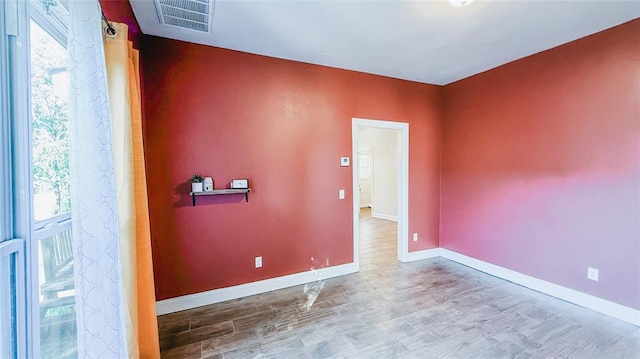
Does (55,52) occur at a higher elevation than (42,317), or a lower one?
higher

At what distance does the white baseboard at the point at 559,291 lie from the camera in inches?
91.3

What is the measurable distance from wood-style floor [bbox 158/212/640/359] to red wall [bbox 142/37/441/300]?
46 cm

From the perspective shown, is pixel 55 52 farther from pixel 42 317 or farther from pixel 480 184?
pixel 480 184

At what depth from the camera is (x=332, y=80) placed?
10.8 feet

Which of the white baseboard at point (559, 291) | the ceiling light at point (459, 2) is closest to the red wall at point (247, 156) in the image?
the ceiling light at point (459, 2)

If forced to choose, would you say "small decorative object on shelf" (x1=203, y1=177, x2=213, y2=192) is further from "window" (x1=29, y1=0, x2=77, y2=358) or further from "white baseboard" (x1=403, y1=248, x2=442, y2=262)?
"white baseboard" (x1=403, y1=248, x2=442, y2=262)

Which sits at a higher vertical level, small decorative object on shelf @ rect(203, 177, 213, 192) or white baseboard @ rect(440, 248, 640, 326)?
small decorative object on shelf @ rect(203, 177, 213, 192)

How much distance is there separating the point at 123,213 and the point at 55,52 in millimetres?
839

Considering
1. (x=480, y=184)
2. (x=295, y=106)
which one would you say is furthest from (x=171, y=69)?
(x=480, y=184)

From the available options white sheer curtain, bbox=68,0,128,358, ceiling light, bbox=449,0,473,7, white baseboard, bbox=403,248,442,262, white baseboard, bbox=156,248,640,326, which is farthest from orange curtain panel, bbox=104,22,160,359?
white baseboard, bbox=403,248,442,262

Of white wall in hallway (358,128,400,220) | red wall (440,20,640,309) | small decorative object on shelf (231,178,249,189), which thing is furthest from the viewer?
white wall in hallway (358,128,400,220)

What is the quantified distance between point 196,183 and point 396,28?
2.46 metres

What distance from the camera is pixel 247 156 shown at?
2852mm

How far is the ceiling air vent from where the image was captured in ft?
6.49
